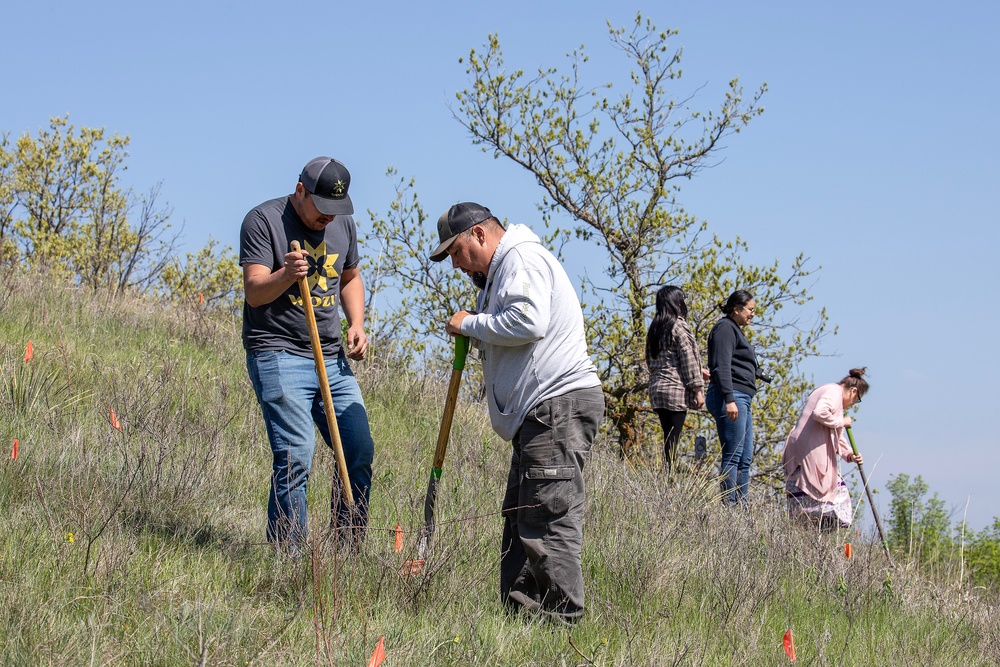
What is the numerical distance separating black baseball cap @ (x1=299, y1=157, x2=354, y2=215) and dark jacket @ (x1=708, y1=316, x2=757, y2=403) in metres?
4.03

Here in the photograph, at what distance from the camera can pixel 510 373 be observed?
4203 mm

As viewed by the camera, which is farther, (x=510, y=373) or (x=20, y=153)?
(x=20, y=153)

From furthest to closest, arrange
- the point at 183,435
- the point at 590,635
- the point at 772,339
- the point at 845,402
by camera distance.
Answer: the point at 772,339 → the point at 845,402 → the point at 183,435 → the point at 590,635

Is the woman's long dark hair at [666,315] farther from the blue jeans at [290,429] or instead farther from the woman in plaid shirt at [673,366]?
the blue jeans at [290,429]

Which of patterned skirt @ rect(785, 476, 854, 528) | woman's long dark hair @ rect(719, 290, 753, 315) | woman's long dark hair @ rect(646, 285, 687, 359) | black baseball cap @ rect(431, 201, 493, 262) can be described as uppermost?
woman's long dark hair @ rect(719, 290, 753, 315)

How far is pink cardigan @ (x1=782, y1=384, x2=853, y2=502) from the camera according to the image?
745cm

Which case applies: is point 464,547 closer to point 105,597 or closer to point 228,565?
point 228,565

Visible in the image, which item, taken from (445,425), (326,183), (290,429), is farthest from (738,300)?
(290,429)

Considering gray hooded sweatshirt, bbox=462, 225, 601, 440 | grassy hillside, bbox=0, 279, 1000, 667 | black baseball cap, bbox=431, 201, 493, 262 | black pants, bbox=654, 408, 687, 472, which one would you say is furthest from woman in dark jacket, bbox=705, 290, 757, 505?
black baseball cap, bbox=431, 201, 493, 262

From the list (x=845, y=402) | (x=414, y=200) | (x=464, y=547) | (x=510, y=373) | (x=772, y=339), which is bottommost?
(x=464, y=547)

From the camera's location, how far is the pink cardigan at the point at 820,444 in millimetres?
7449

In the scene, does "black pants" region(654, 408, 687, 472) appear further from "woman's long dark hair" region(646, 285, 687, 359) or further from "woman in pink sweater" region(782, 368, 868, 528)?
"woman in pink sweater" region(782, 368, 868, 528)

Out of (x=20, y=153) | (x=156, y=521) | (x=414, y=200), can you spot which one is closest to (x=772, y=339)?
(x=414, y=200)

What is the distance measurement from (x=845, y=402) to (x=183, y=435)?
4.73 m
